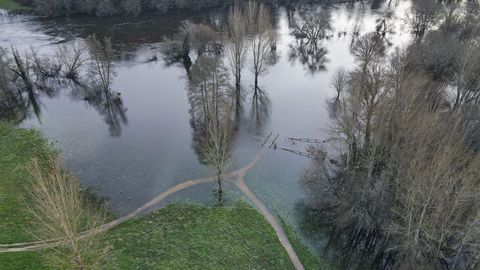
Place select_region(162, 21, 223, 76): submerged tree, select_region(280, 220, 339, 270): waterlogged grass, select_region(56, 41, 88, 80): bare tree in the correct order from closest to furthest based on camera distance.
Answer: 1. select_region(280, 220, 339, 270): waterlogged grass
2. select_region(56, 41, 88, 80): bare tree
3. select_region(162, 21, 223, 76): submerged tree

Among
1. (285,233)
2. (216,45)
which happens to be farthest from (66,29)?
(285,233)

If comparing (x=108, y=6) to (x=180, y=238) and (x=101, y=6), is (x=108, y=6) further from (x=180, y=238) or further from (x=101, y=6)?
(x=180, y=238)

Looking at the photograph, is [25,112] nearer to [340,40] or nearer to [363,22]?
[340,40]

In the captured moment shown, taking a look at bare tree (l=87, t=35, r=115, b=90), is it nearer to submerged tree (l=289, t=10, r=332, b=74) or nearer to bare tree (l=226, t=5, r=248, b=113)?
bare tree (l=226, t=5, r=248, b=113)

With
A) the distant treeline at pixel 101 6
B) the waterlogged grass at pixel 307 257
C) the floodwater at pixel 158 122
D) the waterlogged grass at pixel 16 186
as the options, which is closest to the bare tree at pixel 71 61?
the floodwater at pixel 158 122

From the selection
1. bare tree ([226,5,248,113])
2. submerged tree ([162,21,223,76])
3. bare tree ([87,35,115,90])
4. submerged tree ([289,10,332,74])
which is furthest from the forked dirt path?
submerged tree ([289,10,332,74])

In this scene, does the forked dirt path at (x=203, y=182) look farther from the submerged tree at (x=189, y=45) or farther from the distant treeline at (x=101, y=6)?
the distant treeline at (x=101, y=6)
